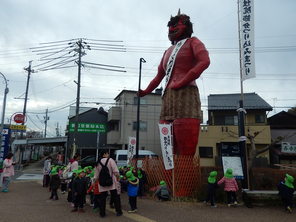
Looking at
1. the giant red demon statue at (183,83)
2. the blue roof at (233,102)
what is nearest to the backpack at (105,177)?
the giant red demon statue at (183,83)

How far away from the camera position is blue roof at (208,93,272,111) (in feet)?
74.0

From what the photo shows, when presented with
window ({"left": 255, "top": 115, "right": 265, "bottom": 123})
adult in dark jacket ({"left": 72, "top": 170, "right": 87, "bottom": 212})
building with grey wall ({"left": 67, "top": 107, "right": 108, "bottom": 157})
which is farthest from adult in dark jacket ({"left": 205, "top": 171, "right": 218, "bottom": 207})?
building with grey wall ({"left": 67, "top": 107, "right": 108, "bottom": 157})

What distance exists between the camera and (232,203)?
823 cm

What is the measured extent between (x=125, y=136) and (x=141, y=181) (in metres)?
16.9

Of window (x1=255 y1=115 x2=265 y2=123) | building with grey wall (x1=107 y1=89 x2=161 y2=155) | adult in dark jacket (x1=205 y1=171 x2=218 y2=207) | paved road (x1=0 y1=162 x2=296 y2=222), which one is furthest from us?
building with grey wall (x1=107 y1=89 x2=161 y2=155)

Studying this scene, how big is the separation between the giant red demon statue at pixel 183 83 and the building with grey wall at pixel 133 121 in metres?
16.9

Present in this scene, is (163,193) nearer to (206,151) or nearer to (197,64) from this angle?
(197,64)

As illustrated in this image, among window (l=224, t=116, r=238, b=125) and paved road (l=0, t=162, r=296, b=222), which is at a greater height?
window (l=224, t=116, r=238, b=125)

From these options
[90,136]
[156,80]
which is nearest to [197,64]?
[156,80]

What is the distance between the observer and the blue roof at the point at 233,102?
22547 millimetres

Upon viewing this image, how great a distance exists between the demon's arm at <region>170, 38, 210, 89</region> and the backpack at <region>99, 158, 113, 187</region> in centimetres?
478

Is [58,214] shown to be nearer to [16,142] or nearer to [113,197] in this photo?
[113,197]

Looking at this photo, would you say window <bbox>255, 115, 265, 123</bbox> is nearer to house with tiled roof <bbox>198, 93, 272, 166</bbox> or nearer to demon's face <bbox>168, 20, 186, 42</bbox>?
house with tiled roof <bbox>198, 93, 272, 166</bbox>

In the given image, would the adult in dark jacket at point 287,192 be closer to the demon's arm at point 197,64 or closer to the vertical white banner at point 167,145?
the vertical white banner at point 167,145
